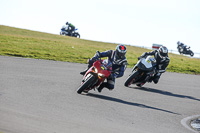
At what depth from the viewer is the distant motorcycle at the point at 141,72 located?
13.5m

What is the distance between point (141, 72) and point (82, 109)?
18.9 feet

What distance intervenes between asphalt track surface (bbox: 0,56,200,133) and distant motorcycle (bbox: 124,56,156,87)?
27.4 inches

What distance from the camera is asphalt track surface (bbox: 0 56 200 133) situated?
6.35 metres

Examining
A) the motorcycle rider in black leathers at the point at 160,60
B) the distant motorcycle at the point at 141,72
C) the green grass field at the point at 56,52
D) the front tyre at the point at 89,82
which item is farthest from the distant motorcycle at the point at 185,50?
the front tyre at the point at 89,82

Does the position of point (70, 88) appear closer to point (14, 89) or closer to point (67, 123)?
point (14, 89)

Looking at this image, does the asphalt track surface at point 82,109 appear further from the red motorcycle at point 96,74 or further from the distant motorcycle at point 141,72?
the distant motorcycle at point 141,72

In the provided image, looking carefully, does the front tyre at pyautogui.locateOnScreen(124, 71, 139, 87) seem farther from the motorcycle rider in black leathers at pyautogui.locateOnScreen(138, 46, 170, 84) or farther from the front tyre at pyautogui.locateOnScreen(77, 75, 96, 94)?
the front tyre at pyautogui.locateOnScreen(77, 75, 96, 94)

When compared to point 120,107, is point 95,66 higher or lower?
higher

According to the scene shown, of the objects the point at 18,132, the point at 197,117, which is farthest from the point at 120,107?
the point at 18,132

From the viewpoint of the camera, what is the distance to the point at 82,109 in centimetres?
813

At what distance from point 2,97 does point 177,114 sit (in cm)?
414

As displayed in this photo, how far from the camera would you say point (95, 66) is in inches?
398

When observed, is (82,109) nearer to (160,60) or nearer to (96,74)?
(96,74)

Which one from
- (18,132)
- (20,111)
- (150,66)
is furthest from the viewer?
(150,66)
